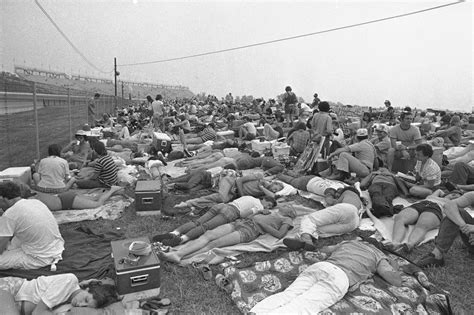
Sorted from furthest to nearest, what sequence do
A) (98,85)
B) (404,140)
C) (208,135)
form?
1. (98,85)
2. (208,135)
3. (404,140)

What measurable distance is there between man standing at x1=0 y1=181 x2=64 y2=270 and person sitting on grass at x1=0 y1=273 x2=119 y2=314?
616 mm

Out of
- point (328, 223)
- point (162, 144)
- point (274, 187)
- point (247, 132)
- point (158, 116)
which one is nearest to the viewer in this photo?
point (328, 223)

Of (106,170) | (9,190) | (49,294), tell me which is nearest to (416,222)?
(49,294)

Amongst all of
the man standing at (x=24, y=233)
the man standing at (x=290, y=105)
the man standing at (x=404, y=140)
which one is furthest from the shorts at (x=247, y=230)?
the man standing at (x=290, y=105)

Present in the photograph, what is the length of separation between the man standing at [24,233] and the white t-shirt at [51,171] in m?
2.28

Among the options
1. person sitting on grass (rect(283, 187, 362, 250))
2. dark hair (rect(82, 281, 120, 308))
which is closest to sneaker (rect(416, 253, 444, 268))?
person sitting on grass (rect(283, 187, 362, 250))

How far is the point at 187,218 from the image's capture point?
5953mm

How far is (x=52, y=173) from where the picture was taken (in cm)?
647

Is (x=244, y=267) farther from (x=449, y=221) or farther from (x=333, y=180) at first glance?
(x=333, y=180)

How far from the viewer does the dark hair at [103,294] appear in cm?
330

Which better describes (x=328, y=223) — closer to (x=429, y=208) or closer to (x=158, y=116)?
(x=429, y=208)

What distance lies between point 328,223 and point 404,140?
4.80 m

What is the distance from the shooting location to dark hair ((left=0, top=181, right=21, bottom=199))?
405cm

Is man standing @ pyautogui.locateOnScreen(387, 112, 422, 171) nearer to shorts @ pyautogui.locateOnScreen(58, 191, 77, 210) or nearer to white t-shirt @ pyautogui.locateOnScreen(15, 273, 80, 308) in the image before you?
shorts @ pyautogui.locateOnScreen(58, 191, 77, 210)
